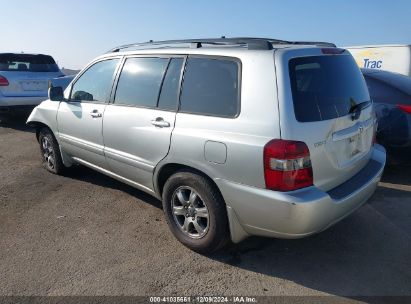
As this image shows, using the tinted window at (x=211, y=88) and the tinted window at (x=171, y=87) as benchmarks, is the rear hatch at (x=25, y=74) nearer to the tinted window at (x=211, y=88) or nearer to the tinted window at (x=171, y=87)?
the tinted window at (x=171, y=87)

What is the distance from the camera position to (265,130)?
9.29 feet

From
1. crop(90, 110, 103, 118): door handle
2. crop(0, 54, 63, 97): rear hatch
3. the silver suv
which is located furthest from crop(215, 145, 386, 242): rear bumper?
crop(0, 54, 63, 97): rear hatch

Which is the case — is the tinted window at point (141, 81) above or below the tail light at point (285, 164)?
above

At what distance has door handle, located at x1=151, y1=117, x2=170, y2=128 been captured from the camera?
352cm

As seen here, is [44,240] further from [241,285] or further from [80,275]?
[241,285]

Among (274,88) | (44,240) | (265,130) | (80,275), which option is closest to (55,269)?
(80,275)

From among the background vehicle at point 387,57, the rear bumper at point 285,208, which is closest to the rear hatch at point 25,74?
the rear bumper at point 285,208

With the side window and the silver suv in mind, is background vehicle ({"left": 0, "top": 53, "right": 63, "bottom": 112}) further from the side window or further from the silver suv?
the silver suv

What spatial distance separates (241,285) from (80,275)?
1.31m

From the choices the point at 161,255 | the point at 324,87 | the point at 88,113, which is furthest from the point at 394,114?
the point at 88,113

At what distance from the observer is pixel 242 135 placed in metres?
2.93

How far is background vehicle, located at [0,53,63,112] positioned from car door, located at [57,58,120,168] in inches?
177

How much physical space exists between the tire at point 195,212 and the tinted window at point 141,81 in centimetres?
85

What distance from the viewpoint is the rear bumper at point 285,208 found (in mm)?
2779
